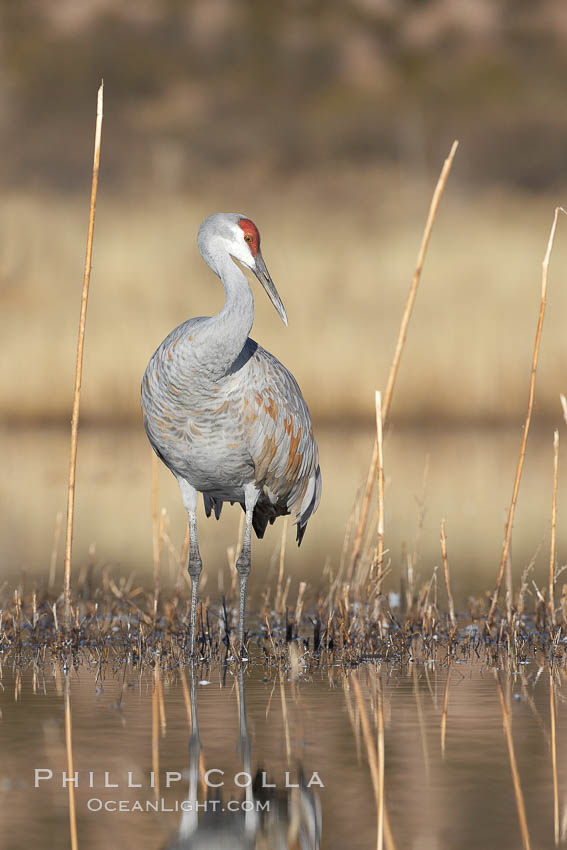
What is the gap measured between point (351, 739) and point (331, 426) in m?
16.2

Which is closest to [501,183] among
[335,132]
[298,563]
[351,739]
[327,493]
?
[335,132]

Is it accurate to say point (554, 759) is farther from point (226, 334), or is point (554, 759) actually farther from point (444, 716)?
point (226, 334)

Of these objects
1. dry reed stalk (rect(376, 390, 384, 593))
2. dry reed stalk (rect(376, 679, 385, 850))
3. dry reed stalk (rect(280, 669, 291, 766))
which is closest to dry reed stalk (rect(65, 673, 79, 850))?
dry reed stalk (rect(280, 669, 291, 766))

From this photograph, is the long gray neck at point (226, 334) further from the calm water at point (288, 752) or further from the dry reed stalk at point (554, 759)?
the dry reed stalk at point (554, 759)

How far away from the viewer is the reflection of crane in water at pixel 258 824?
4.59m

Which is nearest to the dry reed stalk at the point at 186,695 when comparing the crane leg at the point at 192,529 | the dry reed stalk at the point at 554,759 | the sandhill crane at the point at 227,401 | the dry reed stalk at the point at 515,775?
the sandhill crane at the point at 227,401

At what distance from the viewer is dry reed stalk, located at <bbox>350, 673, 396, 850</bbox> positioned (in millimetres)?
4543

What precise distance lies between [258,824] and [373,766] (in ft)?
2.27

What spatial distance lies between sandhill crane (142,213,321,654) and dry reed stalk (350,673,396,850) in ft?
3.76

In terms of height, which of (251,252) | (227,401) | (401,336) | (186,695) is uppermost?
(251,252)

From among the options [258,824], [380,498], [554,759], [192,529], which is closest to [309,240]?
[192,529]

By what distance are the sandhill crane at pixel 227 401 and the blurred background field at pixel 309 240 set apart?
2355mm

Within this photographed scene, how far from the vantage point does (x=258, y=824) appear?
4770 mm

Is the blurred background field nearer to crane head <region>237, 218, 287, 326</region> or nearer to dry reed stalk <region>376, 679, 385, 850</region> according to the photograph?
crane head <region>237, 218, 287, 326</region>
